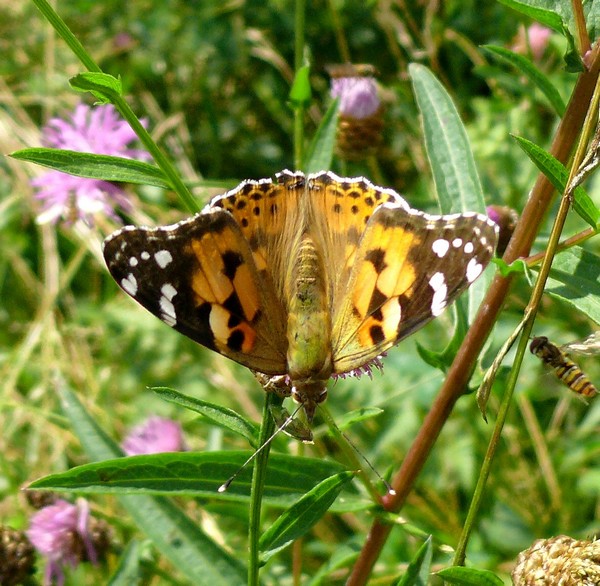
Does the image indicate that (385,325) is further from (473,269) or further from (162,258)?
(162,258)

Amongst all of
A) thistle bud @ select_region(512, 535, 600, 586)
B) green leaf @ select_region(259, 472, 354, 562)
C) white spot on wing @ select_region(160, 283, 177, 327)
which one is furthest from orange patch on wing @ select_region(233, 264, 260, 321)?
thistle bud @ select_region(512, 535, 600, 586)

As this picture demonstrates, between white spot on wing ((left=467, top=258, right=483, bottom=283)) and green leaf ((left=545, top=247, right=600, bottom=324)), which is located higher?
white spot on wing ((left=467, top=258, right=483, bottom=283))

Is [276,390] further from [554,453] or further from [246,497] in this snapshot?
[554,453]

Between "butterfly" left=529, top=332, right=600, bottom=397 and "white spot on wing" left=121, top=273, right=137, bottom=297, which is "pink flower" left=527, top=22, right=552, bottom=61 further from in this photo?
"white spot on wing" left=121, top=273, right=137, bottom=297

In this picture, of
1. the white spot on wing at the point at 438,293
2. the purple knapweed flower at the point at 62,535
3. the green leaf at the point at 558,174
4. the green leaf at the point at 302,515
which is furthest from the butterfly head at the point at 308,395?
the purple knapweed flower at the point at 62,535

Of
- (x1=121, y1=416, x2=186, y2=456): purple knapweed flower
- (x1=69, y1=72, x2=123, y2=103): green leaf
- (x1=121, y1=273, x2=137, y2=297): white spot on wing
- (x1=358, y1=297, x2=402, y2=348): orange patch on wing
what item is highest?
(x1=69, y1=72, x2=123, y2=103): green leaf

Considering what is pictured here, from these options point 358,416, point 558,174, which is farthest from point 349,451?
point 558,174
